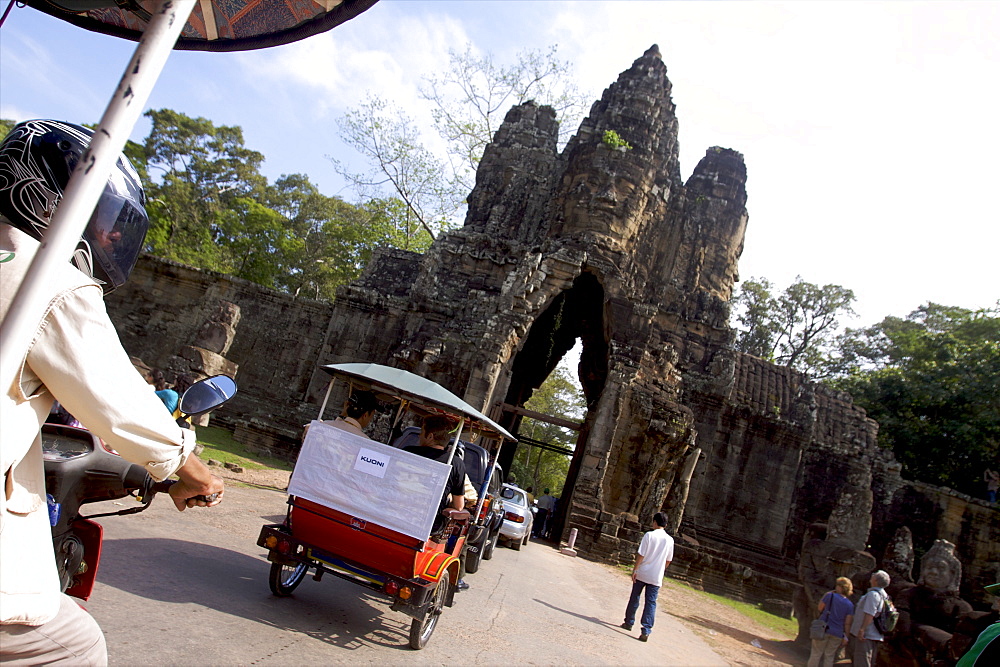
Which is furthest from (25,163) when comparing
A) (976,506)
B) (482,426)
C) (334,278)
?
(334,278)

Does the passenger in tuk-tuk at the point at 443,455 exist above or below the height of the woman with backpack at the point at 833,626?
above

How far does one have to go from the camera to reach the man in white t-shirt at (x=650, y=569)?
8742 millimetres

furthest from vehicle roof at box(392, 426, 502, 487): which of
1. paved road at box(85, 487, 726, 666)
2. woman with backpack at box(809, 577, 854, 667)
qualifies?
woman with backpack at box(809, 577, 854, 667)

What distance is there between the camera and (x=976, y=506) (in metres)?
21.3

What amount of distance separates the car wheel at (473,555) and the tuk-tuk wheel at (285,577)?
3362mm

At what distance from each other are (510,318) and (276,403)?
7.76m

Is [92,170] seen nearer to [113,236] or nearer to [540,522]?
[113,236]

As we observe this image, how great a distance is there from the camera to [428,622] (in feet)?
18.5

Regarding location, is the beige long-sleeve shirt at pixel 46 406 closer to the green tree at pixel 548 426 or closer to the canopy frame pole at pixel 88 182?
the canopy frame pole at pixel 88 182

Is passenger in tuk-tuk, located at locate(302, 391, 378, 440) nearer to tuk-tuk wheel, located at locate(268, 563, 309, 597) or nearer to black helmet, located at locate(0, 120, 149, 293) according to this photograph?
tuk-tuk wheel, located at locate(268, 563, 309, 597)

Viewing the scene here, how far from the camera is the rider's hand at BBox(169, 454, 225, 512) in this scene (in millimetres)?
1984

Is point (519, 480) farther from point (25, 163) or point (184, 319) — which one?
point (25, 163)

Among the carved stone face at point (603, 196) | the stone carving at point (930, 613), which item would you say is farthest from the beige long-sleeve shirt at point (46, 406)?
the carved stone face at point (603, 196)

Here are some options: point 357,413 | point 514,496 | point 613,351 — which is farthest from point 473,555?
point 613,351
